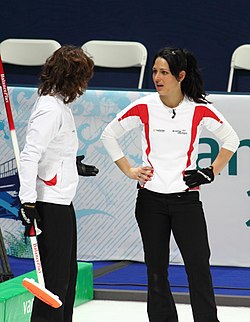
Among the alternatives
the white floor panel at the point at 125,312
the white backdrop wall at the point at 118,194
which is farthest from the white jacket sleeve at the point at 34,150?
the white backdrop wall at the point at 118,194

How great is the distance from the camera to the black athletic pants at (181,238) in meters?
4.81

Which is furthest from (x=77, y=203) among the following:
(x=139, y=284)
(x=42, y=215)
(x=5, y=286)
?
(x=42, y=215)

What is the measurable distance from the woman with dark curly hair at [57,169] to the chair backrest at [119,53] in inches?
172

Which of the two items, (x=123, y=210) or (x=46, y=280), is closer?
(x=46, y=280)

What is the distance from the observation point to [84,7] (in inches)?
365

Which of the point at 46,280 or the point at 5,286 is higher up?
the point at 46,280

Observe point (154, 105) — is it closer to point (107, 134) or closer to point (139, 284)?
point (107, 134)

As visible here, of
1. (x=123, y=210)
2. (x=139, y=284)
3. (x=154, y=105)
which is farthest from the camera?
(x=123, y=210)

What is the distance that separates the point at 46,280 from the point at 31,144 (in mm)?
652

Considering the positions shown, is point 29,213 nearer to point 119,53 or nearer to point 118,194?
point 118,194

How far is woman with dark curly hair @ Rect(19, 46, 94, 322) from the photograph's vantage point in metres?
4.38

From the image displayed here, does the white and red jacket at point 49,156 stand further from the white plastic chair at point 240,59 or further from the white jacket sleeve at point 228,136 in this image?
the white plastic chair at point 240,59

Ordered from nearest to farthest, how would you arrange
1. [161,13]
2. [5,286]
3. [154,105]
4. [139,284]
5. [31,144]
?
[31,144] < [154,105] < [5,286] < [139,284] < [161,13]

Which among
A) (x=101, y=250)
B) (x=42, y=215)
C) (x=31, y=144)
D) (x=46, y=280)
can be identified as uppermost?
(x=31, y=144)
